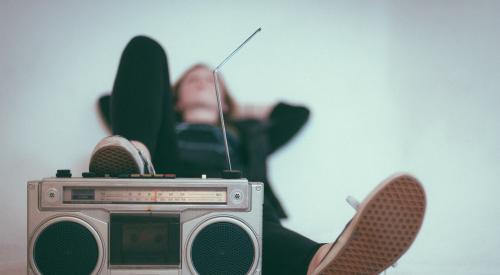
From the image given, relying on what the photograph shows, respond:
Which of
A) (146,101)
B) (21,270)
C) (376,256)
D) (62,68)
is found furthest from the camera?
(62,68)

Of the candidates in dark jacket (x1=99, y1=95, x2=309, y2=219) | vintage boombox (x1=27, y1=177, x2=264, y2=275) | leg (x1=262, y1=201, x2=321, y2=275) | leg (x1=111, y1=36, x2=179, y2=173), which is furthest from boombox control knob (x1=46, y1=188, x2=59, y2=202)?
dark jacket (x1=99, y1=95, x2=309, y2=219)

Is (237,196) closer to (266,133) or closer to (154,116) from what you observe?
(154,116)

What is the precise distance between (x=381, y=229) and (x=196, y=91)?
3.61 ft

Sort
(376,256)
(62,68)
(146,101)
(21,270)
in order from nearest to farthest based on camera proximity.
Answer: (376,256) < (146,101) < (21,270) < (62,68)

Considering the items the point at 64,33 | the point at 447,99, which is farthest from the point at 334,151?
the point at 64,33

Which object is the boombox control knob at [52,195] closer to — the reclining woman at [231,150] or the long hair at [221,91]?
the reclining woman at [231,150]

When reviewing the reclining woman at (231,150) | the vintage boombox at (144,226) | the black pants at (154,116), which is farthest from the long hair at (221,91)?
the vintage boombox at (144,226)

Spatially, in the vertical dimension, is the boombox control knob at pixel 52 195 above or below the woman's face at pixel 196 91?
below

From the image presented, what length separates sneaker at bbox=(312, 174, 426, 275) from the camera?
35.5 inches

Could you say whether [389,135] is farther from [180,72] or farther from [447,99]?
[180,72]

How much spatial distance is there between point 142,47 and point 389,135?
100cm

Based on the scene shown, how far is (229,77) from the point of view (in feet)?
6.44

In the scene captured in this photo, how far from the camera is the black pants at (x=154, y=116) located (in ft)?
3.67

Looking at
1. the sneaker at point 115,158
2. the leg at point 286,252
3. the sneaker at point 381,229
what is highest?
the sneaker at point 115,158
